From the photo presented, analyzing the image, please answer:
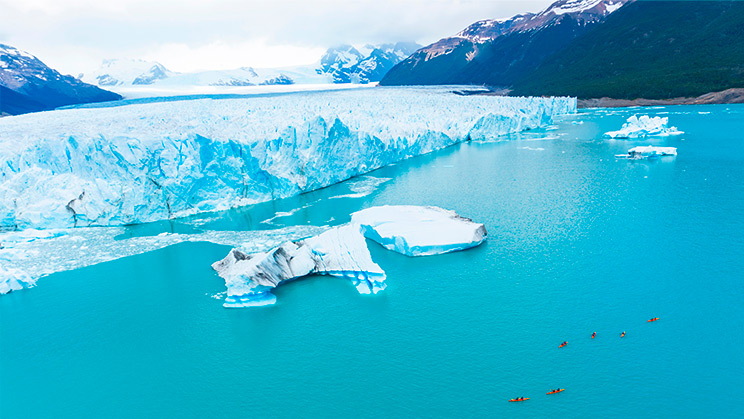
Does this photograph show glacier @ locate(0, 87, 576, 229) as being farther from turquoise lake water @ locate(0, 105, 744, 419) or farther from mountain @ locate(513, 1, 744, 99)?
mountain @ locate(513, 1, 744, 99)

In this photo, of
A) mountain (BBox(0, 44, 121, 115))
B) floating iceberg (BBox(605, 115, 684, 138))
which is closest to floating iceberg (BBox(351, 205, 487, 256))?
floating iceberg (BBox(605, 115, 684, 138))

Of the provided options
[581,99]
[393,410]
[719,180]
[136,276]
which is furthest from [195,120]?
[581,99]

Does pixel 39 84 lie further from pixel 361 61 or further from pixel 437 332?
pixel 361 61

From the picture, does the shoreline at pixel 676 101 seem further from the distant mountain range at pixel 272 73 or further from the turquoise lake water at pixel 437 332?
the distant mountain range at pixel 272 73

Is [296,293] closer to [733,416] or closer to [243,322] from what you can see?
[243,322]

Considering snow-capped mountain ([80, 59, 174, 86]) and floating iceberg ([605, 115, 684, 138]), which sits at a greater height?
snow-capped mountain ([80, 59, 174, 86])

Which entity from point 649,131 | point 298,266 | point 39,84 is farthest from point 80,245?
point 39,84

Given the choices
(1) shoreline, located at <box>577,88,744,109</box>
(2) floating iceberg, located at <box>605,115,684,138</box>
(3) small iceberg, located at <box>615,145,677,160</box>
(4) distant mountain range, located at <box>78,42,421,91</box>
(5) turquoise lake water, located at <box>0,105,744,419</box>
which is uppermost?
(4) distant mountain range, located at <box>78,42,421,91</box>

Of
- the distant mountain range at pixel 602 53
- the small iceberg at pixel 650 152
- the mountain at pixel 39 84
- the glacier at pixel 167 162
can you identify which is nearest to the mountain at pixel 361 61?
the distant mountain range at pixel 602 53
